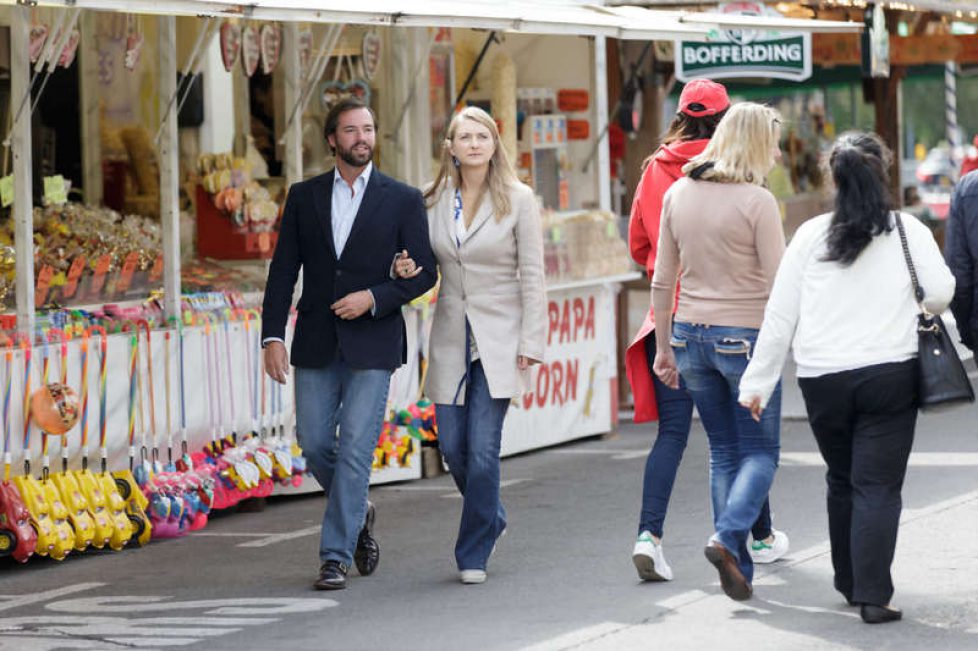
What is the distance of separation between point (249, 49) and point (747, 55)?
3.67 m

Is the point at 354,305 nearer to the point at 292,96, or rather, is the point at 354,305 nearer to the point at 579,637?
the point at 579,637

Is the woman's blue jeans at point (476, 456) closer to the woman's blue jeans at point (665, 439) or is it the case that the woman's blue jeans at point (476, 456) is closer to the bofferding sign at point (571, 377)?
the woman's blue jeans at point (665, 439)

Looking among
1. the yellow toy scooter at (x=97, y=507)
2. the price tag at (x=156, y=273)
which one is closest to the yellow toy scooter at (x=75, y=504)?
the yellow toy scooter at (x=97, y=507)

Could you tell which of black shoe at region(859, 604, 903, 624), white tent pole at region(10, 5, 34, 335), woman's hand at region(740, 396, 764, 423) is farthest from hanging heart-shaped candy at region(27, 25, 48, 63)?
black shoe at region(859, 604, 903, 624)

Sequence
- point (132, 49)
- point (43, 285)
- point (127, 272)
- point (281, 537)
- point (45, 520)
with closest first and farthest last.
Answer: point (45, 520) → point (281, 537) → point (43, 285) → point (127, 272) → point (132, 49)

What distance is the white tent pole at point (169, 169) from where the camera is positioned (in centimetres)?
915

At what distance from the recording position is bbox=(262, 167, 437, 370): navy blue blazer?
739cm

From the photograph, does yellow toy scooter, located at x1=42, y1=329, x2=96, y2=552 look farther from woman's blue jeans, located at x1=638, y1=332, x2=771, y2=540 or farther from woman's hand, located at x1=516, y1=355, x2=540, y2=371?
woman's blue jeans, located at x1=638, y1=332, x2=771, y2=540

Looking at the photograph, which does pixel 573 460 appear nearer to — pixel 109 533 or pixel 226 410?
pixel 226 410

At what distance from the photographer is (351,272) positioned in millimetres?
7430

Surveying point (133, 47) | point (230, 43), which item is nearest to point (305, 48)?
point (230, 43)

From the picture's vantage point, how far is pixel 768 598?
697 cm

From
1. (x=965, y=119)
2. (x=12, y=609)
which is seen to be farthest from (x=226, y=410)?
(x=965, y=119)

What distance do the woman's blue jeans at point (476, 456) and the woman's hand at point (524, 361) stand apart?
0.14 meters
